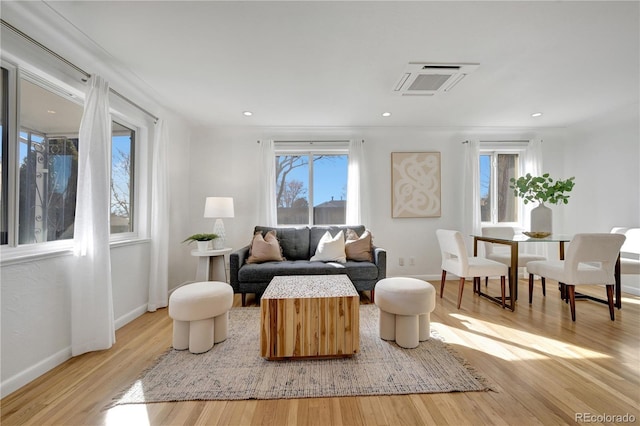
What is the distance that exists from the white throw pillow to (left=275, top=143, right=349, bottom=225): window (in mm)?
778

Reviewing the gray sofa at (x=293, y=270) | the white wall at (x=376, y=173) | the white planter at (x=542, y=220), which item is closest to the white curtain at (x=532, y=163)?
the white wall at (x=376, y=173)

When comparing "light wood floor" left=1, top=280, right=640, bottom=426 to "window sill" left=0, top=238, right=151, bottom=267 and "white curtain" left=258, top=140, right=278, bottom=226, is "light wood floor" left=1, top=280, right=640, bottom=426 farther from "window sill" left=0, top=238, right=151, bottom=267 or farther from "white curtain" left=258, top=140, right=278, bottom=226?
"white curtain" left=258, top=140, right=278, bottom=226

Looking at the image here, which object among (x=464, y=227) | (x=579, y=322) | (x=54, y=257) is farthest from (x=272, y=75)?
(x=579, y=322)

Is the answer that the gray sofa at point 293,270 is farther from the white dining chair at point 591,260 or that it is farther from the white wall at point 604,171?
the white wall at point 604,171

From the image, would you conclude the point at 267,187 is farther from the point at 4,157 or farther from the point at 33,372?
the point at 33,372

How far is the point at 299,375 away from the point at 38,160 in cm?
244

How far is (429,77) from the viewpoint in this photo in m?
2.53

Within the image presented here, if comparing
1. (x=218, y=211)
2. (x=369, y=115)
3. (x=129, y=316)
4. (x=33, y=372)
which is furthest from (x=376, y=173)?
(x=33, y=372)

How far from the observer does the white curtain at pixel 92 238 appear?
6.58 ft

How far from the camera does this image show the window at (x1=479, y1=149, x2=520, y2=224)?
14.2 ft

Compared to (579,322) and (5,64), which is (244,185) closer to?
(5,64)

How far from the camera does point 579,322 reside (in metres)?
2.59

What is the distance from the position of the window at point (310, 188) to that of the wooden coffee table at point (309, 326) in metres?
2.39

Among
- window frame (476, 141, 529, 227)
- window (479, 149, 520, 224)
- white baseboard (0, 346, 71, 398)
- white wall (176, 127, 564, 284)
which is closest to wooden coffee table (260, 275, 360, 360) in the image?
white baseboard (0, 346, 71, 398)
